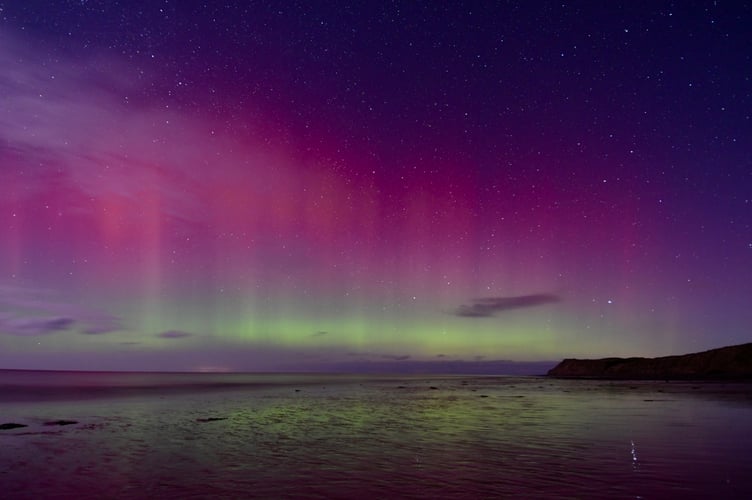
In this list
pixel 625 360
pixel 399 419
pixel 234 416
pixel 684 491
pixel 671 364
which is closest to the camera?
pixel 684 491

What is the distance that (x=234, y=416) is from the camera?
121 ft

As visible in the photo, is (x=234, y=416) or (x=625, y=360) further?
(x=625, y=360)

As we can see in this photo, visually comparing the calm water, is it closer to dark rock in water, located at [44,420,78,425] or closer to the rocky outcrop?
dark rock in water, located at [44,420,78,425]

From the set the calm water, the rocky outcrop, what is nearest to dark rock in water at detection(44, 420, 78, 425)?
the calm water

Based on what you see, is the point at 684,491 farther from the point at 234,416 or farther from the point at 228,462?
the point at 234,416

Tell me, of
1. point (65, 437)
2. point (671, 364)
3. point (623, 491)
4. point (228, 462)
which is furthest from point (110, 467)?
point (671, 364)

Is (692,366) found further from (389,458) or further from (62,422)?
(62,422)

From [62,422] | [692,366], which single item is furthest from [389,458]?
[692,366]

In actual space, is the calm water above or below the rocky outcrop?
above

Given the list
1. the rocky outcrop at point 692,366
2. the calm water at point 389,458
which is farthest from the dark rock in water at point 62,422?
the rocky outcrop at point 692,366

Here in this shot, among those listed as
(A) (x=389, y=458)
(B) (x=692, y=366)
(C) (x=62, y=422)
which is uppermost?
(A) (x=389, y=458)

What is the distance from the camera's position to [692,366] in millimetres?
149125

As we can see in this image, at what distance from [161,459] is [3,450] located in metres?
7.56

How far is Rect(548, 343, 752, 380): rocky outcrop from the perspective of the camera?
427 feet
